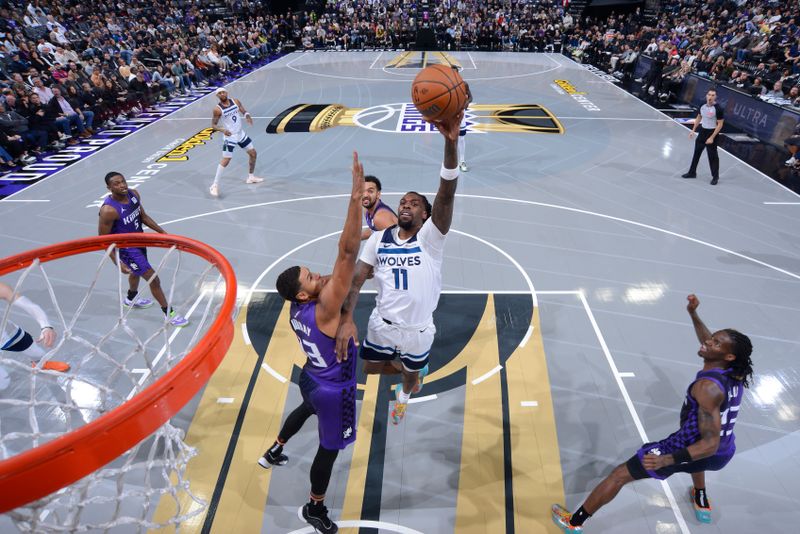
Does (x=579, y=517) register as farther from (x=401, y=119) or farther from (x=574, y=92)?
(x=574, y=92)

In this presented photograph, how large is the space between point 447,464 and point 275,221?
201 inches

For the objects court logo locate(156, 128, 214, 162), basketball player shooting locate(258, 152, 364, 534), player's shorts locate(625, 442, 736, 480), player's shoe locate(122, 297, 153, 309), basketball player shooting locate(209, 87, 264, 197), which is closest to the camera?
basketball player shooting locate(258, 152, 364, 534)

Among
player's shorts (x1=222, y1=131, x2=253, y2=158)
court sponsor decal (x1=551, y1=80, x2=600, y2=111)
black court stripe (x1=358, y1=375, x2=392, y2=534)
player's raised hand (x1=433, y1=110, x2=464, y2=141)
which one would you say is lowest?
black court stripe (x1=358, y1=375, x2=392, y2=534)

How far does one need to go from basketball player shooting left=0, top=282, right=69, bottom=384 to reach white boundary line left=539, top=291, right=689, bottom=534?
4.87m

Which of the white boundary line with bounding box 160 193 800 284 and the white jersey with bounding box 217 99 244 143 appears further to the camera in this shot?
the white jersey with bounding box 217 99 244 143

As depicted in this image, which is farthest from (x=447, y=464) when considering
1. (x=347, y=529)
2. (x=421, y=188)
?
(x=421, y=188)

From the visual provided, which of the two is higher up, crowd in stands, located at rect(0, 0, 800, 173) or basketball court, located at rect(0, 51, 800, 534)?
crowd in stands, located at rect(0, 0, 800, 173)

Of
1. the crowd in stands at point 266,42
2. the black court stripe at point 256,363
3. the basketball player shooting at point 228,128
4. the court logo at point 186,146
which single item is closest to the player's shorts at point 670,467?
the black court stripe at point 256,363

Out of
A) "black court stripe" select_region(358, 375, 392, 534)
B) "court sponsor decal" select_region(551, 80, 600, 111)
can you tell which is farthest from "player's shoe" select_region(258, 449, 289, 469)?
"court sponsor decal" select_region(551, 80, 600, 111)

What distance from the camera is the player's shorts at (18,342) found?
13.9 feet

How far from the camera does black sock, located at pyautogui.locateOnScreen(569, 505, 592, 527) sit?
3.28 metres

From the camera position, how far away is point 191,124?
1316 centimetres

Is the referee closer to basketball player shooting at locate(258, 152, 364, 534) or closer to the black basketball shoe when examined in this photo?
basketball player shooting at locate(258, 152, 364, 534)

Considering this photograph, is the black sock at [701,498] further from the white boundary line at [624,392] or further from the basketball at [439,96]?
the basketball at [439,96]
